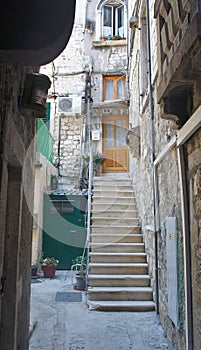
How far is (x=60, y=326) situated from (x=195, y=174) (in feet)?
9.91

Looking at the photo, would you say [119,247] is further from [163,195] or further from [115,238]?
[163,195]

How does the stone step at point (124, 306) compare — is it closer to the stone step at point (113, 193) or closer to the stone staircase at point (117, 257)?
the stone staircase at point (117, 257)

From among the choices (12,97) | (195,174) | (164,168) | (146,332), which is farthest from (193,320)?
(12,97)

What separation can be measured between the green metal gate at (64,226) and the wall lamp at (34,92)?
6.90 metres

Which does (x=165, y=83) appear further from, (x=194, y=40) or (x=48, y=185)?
(x=48, y=185)

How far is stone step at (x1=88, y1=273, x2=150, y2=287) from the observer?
611 centimetres

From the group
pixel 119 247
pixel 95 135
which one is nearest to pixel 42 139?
pixel 95 135

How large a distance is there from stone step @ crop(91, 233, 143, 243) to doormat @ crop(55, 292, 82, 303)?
1.16m

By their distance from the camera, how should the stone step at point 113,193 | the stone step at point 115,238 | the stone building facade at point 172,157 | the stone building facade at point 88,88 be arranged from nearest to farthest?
the stone building facade at point 172,157 < the stone step at point 115,238 < the stone step at point 113,193 < the stone building facade at point 88,88

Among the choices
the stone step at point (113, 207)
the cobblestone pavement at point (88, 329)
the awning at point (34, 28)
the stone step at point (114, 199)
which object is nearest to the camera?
the awning at point (34, 28)

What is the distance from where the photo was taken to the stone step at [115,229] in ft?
24.6

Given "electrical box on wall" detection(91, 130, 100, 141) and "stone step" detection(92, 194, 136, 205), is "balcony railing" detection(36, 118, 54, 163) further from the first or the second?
"stone step" detection(92, 194, 136, 205)

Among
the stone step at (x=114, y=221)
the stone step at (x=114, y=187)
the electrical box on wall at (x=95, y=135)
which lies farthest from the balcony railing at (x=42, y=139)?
the stone step at (x=114, y=221)

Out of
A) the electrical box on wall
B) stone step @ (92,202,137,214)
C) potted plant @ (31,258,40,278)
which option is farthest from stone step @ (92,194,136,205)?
the electrical box on wall
